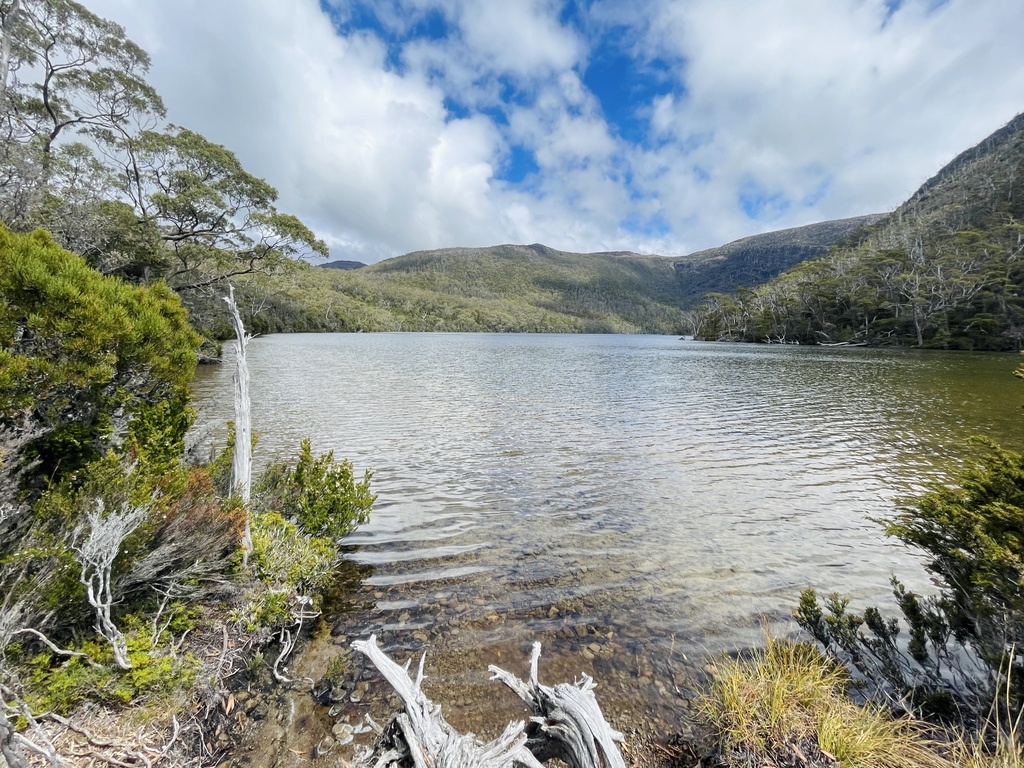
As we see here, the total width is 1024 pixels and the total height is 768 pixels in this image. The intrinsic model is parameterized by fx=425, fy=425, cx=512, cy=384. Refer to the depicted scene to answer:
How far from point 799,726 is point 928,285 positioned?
81.3 meters

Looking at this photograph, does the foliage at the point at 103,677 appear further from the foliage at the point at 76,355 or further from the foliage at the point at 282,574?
the foliage at the point at 76,355

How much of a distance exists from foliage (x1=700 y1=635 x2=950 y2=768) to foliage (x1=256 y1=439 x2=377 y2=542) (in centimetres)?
499

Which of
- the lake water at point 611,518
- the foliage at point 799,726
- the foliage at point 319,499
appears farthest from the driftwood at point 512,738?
the foliage at point 319,499

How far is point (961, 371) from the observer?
31.2m

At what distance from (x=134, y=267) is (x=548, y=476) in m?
28.4

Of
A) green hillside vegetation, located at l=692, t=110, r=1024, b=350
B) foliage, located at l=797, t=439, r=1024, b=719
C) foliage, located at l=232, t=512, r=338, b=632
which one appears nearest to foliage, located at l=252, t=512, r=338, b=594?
foliage, located at l=232, t=512, r=338, b=632

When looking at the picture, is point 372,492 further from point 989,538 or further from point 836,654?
point 989,538

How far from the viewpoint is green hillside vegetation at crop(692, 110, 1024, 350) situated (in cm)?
5372

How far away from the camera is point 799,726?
2832 millimetres

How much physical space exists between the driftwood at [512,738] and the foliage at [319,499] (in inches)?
136

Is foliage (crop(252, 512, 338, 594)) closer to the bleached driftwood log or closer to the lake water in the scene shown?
the lake water

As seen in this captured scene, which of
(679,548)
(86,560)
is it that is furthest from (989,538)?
(86,560)

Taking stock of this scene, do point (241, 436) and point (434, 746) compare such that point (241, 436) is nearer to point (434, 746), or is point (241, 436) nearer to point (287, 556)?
point (287, 556)

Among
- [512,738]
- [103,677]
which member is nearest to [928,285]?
[512,738]
